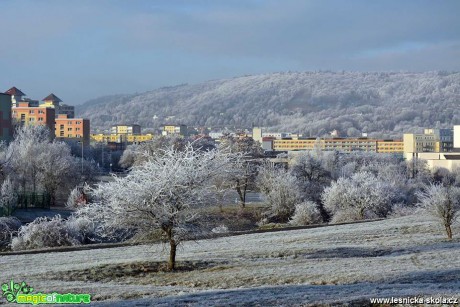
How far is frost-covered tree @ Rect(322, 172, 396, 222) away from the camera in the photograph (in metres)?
65.6

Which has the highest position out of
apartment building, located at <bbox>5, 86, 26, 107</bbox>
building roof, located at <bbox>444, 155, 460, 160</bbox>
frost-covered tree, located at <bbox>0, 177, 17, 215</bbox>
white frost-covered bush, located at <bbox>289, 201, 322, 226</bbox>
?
apartment building, located at <bbox>5, 86, 26, 107</bbox>

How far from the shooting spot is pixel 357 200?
66.4 metres

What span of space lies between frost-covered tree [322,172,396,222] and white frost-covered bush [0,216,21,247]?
29.6 metres

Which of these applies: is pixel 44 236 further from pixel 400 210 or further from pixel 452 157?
pixel 452 157

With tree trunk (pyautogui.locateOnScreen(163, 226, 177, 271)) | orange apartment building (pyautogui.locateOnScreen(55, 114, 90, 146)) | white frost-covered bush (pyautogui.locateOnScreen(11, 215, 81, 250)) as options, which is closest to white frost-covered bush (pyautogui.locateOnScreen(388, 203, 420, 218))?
white frost-covered bush (pyautogui.locateOnScreen(11, 215, 81, 250))

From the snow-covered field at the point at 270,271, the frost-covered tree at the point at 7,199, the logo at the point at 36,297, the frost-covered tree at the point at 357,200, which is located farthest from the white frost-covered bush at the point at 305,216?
the logo at the point at 36,297

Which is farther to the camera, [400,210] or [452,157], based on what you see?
[452,157]

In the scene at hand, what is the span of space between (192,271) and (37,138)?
232 ft

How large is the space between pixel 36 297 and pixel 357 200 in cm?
4922

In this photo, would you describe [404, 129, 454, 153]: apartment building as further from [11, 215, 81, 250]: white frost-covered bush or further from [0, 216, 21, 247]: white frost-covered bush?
[11, 215, 81, 250]: white frost-covered bush

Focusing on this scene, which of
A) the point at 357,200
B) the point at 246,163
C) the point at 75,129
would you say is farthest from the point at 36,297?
the point at 75,129

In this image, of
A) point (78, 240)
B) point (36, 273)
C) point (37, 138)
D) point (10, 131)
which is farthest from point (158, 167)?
point (10, 131)

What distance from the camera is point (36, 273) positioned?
90.7 ft

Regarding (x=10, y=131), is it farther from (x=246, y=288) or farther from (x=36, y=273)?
(x=246, y=288)
